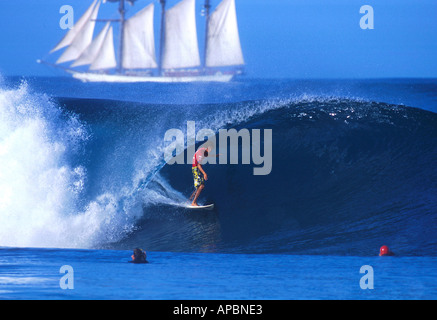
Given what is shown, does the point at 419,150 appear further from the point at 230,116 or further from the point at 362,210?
the point at 230,116

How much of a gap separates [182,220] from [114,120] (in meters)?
6.15

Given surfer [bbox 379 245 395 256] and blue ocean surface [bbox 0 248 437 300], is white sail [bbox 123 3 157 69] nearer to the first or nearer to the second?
blue ocean surface [bbox 0 248 437 300]

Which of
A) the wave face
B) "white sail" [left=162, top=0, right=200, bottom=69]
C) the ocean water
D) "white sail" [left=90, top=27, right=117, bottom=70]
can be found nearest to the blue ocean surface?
the ocean water

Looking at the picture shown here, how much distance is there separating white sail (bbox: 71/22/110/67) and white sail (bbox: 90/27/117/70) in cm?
41

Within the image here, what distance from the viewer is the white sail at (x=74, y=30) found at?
150 feet

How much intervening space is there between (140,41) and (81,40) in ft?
21.3

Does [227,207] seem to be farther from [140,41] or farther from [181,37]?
[140,41]

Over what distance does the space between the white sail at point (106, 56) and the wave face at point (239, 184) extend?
38600mm

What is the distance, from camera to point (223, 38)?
4994cm

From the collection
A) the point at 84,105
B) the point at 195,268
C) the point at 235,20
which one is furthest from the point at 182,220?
the point at 235,20

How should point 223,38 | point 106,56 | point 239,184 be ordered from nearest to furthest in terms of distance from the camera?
point 239,184
point 223,38
point 106,56

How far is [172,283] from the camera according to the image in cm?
665

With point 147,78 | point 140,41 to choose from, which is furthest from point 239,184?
point 147,78

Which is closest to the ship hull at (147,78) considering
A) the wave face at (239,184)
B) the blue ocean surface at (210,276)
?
the wave face at (239,184)
